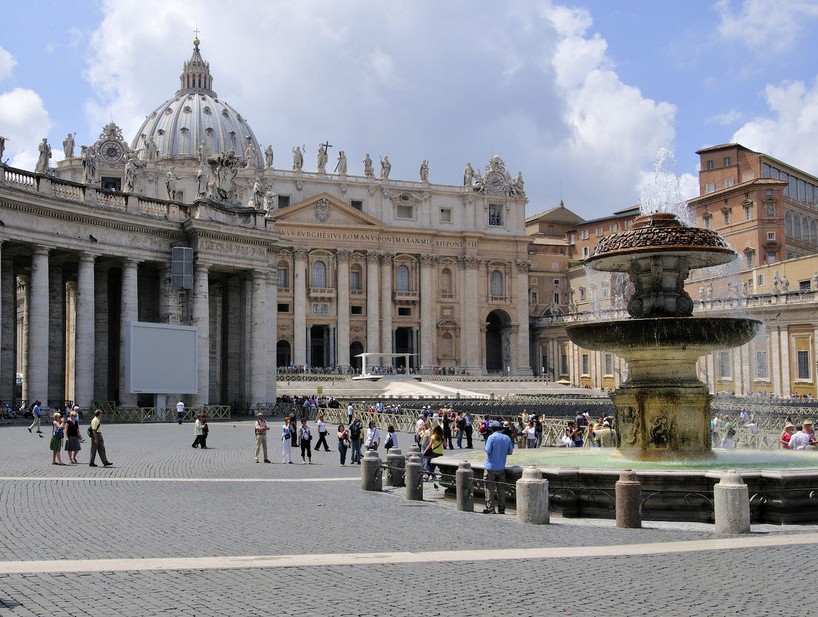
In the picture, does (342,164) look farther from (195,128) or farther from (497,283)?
(195,128)

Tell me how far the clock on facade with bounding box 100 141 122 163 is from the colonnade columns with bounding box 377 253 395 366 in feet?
86.1

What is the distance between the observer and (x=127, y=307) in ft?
124

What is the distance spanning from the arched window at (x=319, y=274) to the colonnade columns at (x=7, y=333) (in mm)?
54266

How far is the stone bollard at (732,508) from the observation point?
12.1 m

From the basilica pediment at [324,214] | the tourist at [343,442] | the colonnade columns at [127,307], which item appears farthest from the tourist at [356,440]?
the basilica pediment at [324,214]

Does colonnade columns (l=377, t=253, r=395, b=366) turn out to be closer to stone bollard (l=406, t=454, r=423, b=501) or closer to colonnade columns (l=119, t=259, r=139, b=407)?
colonnade columns (l=119, t=259, r=139, b=407)

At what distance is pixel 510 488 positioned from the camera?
14.6 metres

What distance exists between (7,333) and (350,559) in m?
29.2

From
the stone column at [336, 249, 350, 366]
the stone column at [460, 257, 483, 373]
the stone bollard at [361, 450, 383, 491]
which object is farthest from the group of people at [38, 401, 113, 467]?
the stone column at [460, 257, 483, 373]

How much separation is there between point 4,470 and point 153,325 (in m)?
18.3

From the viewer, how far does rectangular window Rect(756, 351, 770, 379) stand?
55781 mm

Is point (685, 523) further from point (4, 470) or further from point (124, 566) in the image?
point (4, 470)

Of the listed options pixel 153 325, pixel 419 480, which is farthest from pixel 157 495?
pixel 153 325

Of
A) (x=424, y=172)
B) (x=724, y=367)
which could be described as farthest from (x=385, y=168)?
(x=724, y=367)
